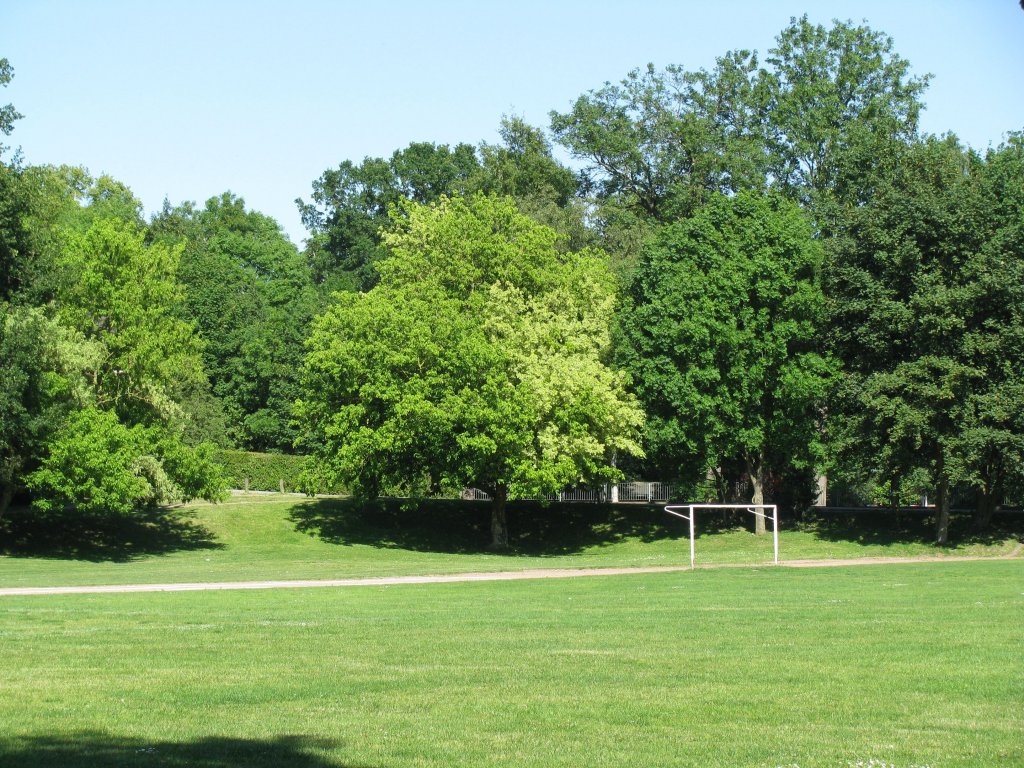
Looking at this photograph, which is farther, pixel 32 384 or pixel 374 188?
pixel 374 188

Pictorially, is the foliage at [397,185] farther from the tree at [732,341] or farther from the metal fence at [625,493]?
the tree at [732,341]

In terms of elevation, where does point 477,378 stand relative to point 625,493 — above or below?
above

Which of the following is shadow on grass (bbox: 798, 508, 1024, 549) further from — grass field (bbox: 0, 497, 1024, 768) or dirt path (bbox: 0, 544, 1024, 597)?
grass field (bbox: 0, 497, 1024, 768)

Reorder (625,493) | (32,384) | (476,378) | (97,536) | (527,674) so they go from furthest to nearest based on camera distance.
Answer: (625,493)
(97,536)
(476,378)
(32,384)
(527,674)

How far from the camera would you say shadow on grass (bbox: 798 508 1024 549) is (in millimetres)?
50062

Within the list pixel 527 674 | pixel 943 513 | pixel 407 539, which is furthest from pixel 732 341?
pixel 527 674

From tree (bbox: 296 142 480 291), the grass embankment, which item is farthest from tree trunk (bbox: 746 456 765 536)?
tree (bbox: 296 142 480 291)

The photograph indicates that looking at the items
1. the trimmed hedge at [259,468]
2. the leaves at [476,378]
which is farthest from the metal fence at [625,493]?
the leaves at [476,378]

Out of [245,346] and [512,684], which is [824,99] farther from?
[512,684]

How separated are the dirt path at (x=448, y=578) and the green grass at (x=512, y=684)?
4.54 meters

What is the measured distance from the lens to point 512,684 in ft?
43.0

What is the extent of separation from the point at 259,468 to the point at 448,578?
1520 inches

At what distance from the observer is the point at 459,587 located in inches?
1172

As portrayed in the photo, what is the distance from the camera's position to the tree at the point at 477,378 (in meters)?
48.2
